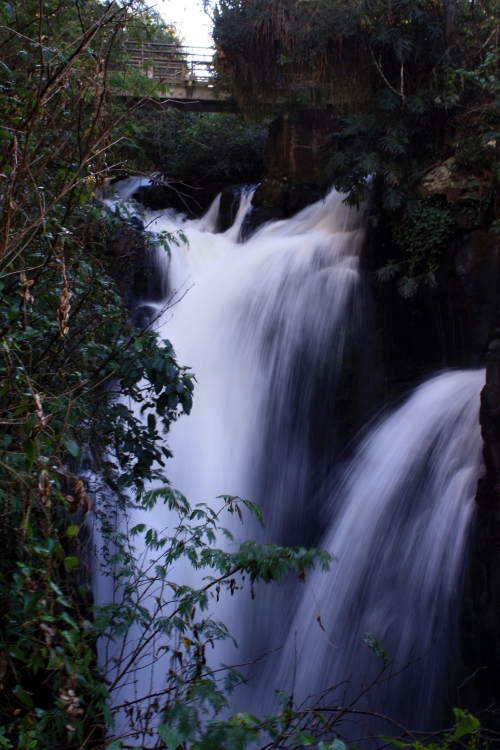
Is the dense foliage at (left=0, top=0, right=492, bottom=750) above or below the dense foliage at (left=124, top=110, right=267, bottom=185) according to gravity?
below

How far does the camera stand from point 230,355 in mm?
6738

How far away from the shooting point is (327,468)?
563 centimetres

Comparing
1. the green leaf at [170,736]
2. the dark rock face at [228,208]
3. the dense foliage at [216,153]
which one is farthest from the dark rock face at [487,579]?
the dense foliage at [216,153]

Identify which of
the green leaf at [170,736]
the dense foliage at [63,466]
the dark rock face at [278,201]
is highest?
the dark rock face at [278,201]

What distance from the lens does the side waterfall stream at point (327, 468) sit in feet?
13.3

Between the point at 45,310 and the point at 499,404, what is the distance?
114 inches

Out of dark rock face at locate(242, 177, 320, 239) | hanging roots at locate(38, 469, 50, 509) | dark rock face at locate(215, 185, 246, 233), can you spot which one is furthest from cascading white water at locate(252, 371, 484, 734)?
dark rock face at locate(215, 185, 246, 233)

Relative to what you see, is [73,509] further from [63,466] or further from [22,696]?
Result: [22,696]

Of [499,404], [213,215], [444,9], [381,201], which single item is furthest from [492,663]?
[213,215]

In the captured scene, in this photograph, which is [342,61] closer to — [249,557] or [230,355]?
[230,355]

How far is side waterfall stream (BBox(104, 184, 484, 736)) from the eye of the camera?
4059mm

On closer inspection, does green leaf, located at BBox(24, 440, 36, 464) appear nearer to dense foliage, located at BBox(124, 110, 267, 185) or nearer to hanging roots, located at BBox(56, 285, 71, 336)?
hanging roots, located at BBox(56, 285, 71, 336)

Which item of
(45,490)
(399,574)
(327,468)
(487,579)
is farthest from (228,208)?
(45,490)

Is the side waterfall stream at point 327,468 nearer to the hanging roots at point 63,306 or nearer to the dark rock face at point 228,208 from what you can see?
the hanging roots at point 63,306
